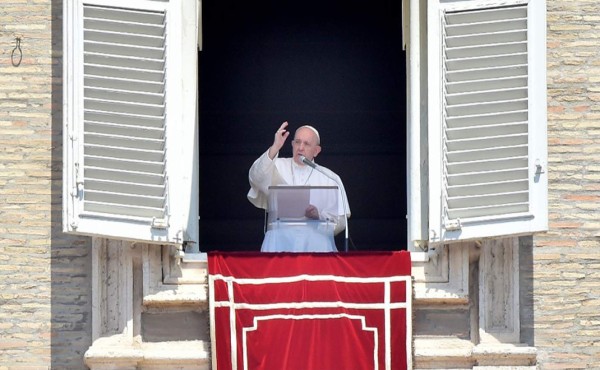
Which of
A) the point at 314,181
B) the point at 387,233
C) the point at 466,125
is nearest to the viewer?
the point at 466,125

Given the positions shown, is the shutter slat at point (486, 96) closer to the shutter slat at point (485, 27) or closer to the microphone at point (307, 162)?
the shutter slat at point (485, 27)

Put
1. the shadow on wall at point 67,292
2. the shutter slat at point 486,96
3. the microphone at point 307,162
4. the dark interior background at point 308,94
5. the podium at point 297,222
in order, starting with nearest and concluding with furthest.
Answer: the shutter slat at point 486,96 → the shadow on wall at point 67,292 → the podium at point 297,222 → the microphone at point 307,162 → the dark interior background at point 308,94

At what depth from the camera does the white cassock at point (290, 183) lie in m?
16.2

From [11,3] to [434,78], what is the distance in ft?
8.37

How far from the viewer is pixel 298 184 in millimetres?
16734

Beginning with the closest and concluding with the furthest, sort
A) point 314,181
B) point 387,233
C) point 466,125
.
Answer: point 466,125
point 314,181
point 387,233

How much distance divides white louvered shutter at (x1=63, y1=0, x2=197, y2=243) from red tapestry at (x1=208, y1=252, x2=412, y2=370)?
521mm

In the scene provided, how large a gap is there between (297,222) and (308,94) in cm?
321

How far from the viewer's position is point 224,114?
1922 centimetres

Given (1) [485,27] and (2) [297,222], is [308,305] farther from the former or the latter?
(1) [485,27]

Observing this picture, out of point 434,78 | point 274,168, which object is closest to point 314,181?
point 274,168

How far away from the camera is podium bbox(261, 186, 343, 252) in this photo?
16.1 meters

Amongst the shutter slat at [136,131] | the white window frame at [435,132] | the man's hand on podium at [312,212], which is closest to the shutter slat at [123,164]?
the shutter slat at [136,131]

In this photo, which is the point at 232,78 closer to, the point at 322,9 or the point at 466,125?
the point at 322,9
